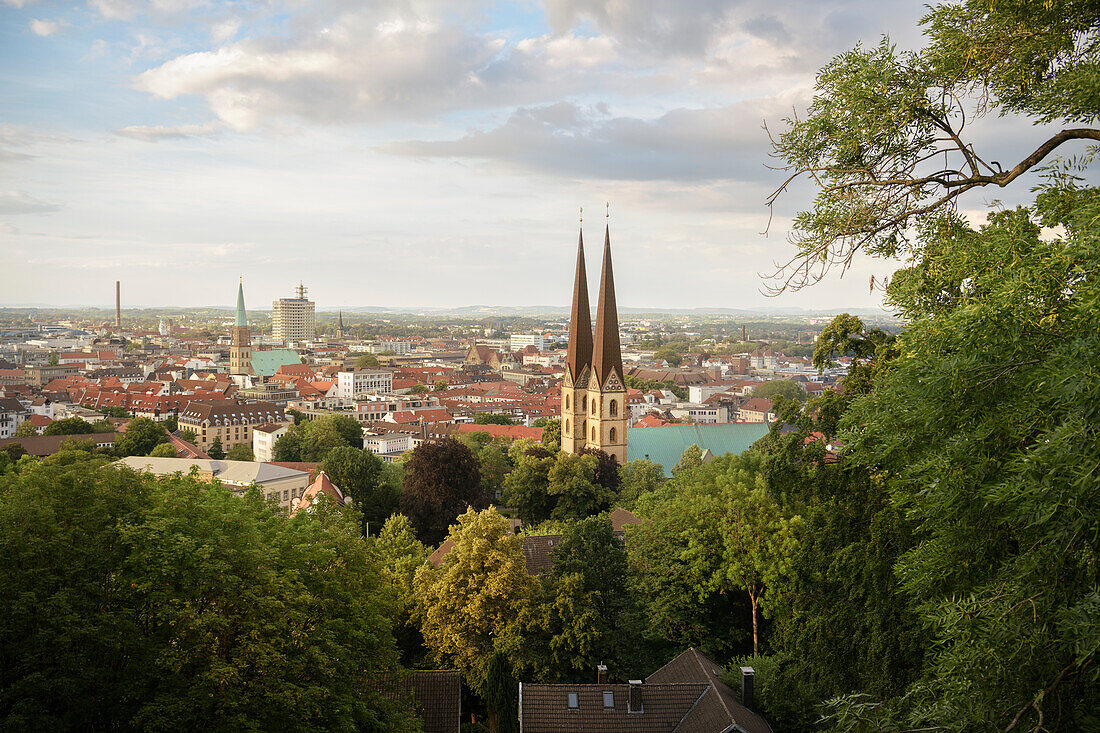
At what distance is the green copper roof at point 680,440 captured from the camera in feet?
173

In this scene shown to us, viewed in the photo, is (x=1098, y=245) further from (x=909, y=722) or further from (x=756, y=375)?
(x=756, y=375)

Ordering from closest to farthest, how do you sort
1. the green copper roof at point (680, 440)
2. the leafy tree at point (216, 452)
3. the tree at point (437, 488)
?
the tree at point (437, 488) < the green copper roof at point (680, 440) < the leafy tree at point (216, 452)

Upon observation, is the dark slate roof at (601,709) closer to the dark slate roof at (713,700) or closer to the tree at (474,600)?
the dark slate roof at (713,700)

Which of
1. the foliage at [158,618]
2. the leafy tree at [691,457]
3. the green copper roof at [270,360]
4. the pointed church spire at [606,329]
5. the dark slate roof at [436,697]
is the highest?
the pointed church spire at [606,329]

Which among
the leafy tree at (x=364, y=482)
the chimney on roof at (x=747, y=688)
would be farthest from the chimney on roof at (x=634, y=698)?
the leafy tree at (x=364, y=482)

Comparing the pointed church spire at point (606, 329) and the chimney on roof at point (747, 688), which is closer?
the chimney on roof at point (747, 688)

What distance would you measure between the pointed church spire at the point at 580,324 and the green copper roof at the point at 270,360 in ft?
346

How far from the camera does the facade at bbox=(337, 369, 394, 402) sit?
123438mm

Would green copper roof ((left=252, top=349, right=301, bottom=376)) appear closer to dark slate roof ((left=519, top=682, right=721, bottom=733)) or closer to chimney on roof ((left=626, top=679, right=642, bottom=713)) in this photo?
dark slate roof ((left=519, top=682, right=721, bottom=733))

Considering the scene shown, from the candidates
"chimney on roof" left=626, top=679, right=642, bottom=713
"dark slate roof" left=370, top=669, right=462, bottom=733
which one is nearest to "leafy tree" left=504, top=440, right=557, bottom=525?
"dark slate roof" left=370, top=669, right=462, bottom=733

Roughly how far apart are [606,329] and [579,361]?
2.81 metres

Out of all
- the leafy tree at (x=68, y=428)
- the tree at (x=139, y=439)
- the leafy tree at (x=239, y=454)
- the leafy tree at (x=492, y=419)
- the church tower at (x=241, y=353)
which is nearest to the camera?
the tree at (x=139, y=439)

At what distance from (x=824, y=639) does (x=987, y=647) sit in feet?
30.5

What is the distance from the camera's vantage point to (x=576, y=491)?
1492 inches
